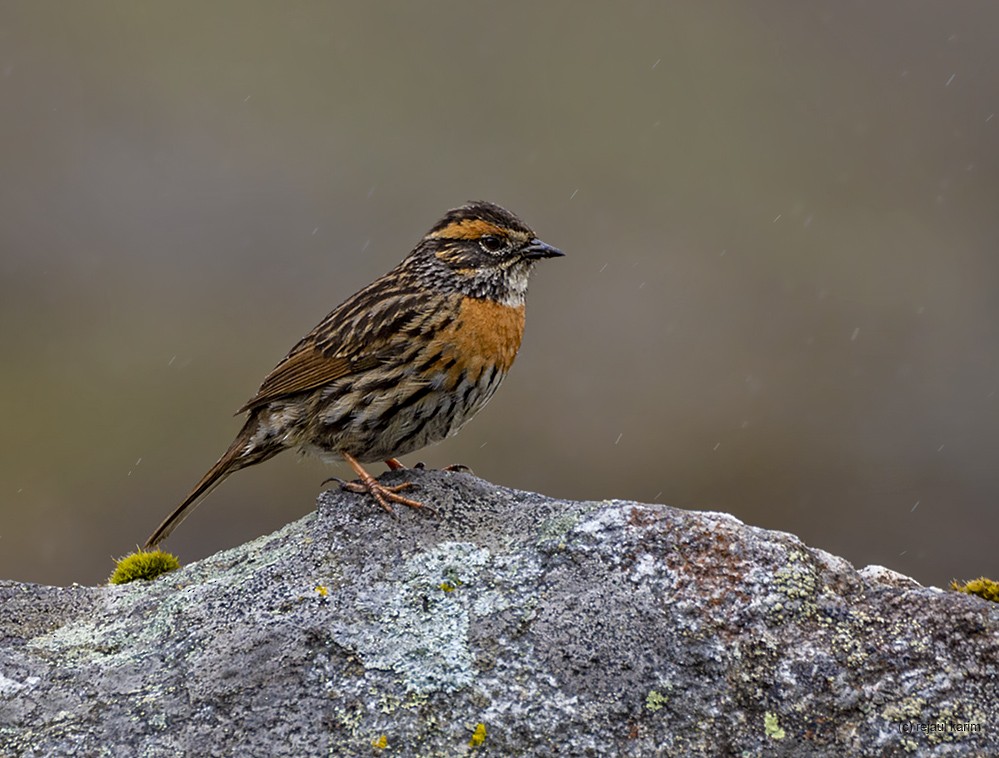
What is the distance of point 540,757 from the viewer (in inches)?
180

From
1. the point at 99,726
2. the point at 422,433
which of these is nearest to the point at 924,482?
the point at 422,433

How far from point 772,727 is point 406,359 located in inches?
111

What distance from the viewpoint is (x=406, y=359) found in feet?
22.1

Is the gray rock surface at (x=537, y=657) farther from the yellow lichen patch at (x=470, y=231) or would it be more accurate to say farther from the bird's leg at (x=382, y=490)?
the yellow lichen patch at (x=470, y=231)

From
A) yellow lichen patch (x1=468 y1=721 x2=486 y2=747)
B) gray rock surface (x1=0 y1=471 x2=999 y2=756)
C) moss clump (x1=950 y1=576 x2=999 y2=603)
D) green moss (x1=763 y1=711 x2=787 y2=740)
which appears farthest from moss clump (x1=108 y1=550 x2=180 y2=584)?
moss clump (x1=950 y1=576 x2=999 y2=603)

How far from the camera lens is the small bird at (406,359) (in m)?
6.74

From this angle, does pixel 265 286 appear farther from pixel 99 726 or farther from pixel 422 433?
pixel 99 726

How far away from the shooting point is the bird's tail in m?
7.09

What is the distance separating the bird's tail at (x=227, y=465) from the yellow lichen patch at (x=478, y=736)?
2748mm

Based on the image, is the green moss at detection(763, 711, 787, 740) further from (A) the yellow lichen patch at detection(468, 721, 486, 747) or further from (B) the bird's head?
(B) the bird's head

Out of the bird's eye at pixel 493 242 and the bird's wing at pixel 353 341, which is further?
the bird's eye at pixel 493 242

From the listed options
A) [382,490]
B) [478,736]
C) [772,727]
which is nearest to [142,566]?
[382,490]

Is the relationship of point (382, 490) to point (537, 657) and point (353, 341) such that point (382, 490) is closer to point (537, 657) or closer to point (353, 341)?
point (537, 657)

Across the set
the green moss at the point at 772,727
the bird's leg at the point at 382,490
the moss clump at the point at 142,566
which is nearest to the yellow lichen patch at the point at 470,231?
the bird's leg at the point at 382,490
